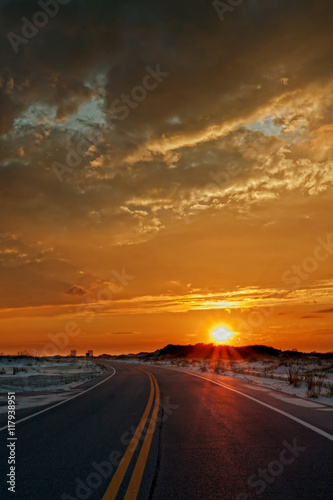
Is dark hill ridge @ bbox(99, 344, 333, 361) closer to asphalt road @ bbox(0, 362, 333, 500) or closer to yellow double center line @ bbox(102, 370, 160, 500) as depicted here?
asphalt road @ bbox(0, 362, 333, 500)

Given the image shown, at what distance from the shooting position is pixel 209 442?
807 centimetres

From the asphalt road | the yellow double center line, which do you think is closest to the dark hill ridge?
the asphalt road

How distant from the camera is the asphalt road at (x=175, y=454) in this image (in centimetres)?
540

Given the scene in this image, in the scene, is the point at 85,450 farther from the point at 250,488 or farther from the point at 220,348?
the point at 220,348

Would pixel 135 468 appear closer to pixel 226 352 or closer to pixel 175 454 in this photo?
pixel 175 454

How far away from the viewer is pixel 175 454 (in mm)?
7207

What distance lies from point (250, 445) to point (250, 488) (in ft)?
7.79

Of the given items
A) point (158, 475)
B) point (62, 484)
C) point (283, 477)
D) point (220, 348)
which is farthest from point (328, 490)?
point (220, 348)

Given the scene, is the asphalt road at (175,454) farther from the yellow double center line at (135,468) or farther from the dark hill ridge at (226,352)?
the dark hill ridge at (226,352)

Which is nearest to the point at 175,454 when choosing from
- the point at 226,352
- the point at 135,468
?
the point at 135,468

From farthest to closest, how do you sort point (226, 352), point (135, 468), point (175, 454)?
point (226, 352)
point (175, 454)
point (135, 468)

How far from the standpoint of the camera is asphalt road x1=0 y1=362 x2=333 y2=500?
5.40m

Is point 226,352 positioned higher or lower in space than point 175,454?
lower

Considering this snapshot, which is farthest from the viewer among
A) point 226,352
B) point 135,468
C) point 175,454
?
point 226,352
